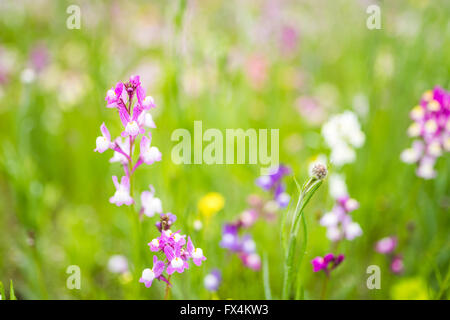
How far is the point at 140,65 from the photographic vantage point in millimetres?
2447

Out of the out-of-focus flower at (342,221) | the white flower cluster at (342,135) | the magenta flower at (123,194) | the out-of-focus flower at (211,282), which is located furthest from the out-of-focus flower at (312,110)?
the magenta flower at (123,194)

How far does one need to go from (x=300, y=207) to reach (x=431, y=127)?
563 mm

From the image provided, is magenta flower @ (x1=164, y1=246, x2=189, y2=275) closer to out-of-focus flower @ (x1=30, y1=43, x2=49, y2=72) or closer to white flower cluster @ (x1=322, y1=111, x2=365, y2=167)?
white flower cluster @ (x1=322, y1=111, x2=365, y2=167)

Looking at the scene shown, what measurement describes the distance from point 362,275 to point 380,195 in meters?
0.35

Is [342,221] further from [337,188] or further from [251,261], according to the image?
[251,261]

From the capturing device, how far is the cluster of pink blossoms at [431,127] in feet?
3.40

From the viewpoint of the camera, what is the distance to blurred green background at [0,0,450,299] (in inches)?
49.5

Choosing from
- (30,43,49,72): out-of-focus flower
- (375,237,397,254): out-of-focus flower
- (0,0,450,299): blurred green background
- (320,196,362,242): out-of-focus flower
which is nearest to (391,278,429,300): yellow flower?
(0,0,450,299): blurred green background

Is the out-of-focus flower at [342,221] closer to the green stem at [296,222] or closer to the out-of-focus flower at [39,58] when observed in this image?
the green stem at [296,222]

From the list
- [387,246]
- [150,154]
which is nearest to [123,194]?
[150,154]

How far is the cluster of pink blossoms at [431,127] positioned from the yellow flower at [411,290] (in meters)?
0.31

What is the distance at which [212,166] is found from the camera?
63.4 inches

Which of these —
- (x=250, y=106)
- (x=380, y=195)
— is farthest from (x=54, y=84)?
(x=380, y=195)
